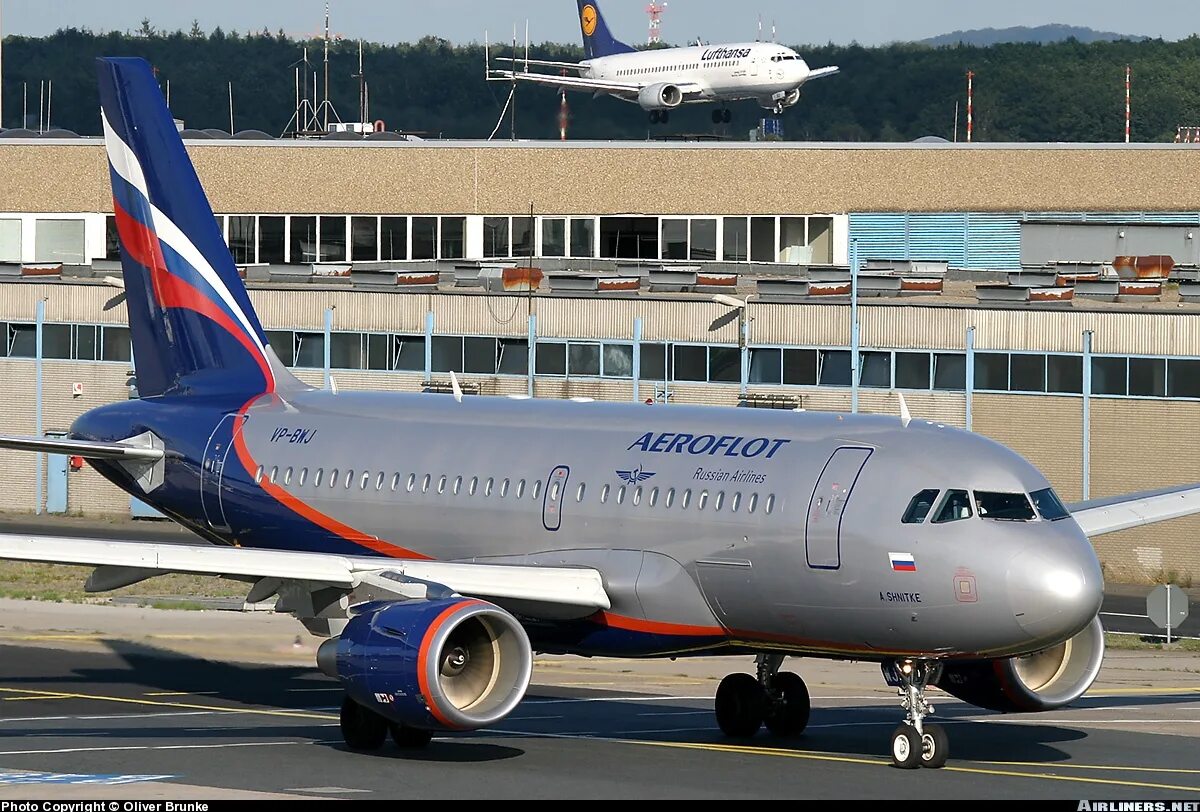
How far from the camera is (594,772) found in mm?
27719

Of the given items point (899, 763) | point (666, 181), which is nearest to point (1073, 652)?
point (899, 763)

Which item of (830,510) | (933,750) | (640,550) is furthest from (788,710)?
(830,510)

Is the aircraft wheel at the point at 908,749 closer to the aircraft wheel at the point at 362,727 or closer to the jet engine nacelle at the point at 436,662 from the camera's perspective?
the jet engine nacelle at the point at 436,662

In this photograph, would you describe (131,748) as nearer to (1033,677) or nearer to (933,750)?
(933,750)

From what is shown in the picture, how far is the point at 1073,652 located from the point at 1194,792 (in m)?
4.55

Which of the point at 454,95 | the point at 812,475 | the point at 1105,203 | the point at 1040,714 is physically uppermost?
the point at 454,95

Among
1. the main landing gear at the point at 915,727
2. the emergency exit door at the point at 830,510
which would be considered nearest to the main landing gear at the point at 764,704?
the main landing gear at the point at 915,727

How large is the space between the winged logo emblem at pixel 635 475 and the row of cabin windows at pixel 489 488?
0.39ft

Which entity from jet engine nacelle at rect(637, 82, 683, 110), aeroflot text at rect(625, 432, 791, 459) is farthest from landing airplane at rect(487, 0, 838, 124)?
aeroflot text at rect(625, 432, 791, 459)

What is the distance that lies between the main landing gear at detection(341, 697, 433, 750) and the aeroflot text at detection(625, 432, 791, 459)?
5.52 meters

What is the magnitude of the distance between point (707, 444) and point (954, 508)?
473 centimetres

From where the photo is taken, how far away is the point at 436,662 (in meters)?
27.3

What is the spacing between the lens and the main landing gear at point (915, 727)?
27.7m

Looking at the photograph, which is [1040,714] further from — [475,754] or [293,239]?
[293,239]
